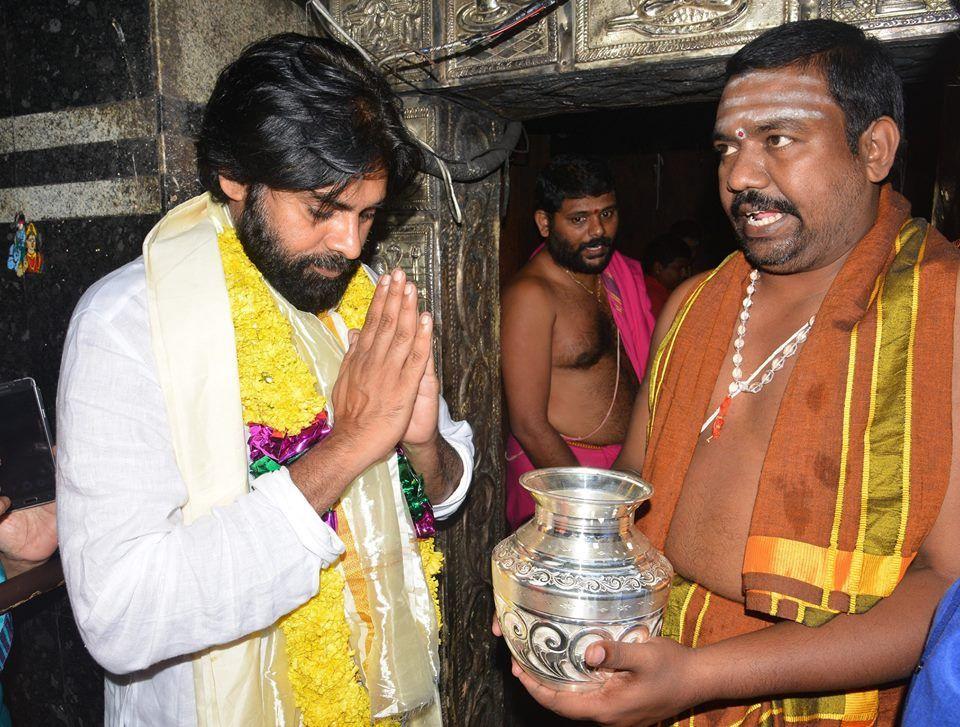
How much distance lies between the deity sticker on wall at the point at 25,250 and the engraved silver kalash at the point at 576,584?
Result: 1747 mm

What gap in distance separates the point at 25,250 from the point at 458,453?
148cm

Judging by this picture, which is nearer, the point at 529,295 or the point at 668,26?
the point at 668,26

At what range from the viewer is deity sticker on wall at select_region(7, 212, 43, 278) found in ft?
7.04

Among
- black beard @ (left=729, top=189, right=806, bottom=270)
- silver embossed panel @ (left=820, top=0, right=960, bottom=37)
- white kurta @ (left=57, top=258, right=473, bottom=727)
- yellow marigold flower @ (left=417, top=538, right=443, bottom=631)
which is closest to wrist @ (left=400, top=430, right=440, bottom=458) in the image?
yellow marigold flower @ (left=417, top=538, right=443, bottom=631)

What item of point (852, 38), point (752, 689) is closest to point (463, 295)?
point (852, 38)

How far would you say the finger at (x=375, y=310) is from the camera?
1465mm

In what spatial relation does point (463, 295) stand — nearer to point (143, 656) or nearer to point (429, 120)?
point (429, 120)

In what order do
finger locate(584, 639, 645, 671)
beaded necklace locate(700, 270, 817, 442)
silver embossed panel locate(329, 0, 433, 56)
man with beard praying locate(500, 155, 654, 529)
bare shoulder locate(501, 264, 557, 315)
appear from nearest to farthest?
1. finger locate(584, 639, 645, 671)
2. beaded necklace locate(700, 270, 817, 442)
3. silver embossed panel locate(329, 0, 433, 56)
4. man with beard praying locate(500, 155, 654, 529)
5. bare shoulder locate(501, 264, 557, 315)

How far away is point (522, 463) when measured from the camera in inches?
141

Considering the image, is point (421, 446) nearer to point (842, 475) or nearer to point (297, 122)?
point (297, 122)

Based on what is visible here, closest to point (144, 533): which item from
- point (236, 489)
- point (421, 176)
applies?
point (236, 489)

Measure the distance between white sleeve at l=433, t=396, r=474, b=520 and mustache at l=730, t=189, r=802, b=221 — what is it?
3.00 feet

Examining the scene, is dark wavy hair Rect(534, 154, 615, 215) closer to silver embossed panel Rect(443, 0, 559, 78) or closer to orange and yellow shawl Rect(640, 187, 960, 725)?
silver embossed panel Rect(443, 0, 559, 78)

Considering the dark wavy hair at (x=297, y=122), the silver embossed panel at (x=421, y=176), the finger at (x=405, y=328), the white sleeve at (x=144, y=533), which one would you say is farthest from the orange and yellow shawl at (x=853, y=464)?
the silver embossed panel at (x=421, y=176)
